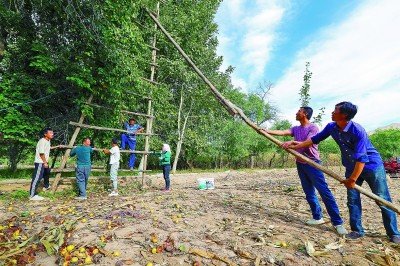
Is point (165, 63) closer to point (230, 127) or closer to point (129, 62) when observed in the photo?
point (129, 62)

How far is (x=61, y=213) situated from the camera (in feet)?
20.9

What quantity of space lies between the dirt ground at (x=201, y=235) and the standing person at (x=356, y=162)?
0.34 m

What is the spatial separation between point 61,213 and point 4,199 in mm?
3422

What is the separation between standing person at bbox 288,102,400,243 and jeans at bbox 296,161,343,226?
0.97ft

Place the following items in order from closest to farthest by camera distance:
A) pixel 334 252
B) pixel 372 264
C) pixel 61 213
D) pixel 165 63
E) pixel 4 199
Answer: pixel 372 264, pixel 334 252, pixel 61 213, pixel 4 199, pixel 165 63

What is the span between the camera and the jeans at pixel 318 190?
5.46 metres

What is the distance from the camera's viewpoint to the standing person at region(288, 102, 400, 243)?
480cm

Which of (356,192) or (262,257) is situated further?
(356,192)

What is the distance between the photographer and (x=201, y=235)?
4.90m

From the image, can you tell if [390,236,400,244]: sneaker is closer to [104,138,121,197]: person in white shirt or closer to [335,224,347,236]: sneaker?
[335,224,347,236]: sneaker

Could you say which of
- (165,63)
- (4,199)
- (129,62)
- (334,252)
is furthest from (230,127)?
(334,252)

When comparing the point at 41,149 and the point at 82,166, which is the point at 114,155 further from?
the point at 41,149

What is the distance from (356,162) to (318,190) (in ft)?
3.55

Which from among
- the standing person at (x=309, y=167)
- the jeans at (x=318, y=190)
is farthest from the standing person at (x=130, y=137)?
the jeans at (x=318, y=190)
